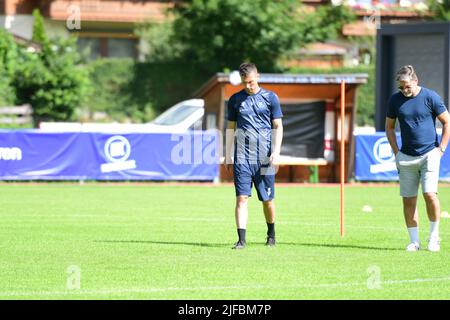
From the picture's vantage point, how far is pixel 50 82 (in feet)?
138

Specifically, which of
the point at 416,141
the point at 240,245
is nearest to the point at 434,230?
the point at 416,141

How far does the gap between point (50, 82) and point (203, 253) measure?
98.4 ft

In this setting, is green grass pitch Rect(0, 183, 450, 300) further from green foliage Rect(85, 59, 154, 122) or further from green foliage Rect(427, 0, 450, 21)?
green foliage Rect(427, 0, 450, 21)

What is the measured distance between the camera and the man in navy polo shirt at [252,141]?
530 inches

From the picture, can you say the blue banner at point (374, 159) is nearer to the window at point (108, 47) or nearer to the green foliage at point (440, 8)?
the green foliage at point (440, 8)

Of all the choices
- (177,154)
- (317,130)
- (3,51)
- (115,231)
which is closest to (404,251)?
(115,231)

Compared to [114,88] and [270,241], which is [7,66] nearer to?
[114,88]

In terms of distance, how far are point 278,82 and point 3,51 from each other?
14.7 metres

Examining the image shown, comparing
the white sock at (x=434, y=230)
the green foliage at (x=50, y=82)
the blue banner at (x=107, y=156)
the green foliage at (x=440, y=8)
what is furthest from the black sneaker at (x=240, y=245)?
the green foliage at (x=440, y=8)

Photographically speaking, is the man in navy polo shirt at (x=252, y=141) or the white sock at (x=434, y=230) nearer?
the white sock at (x=434, y=230)

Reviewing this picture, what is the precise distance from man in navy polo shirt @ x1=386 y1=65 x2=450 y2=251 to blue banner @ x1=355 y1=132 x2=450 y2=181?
1650 centimetres
